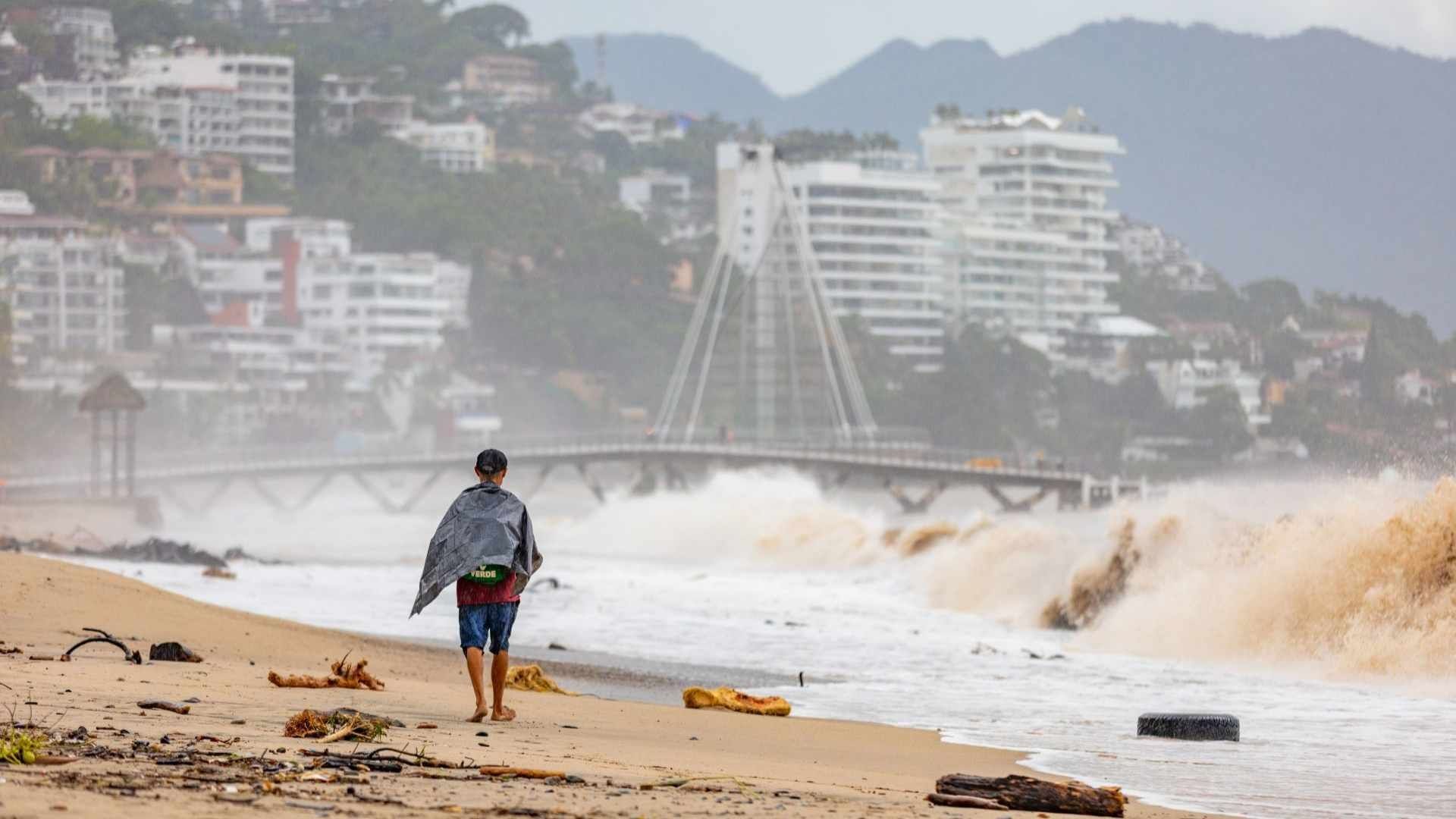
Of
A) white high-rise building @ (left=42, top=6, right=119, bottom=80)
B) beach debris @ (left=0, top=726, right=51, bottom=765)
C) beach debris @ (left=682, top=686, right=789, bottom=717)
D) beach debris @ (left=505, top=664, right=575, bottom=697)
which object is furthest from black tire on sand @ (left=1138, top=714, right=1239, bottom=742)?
white high-rise building @ (left=42, top=6, right=119, bottom=80)

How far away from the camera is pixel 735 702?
12.7m

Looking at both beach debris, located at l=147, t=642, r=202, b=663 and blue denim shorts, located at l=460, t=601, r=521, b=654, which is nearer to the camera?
blue denim shorts, located at l=460, t=601, r=521, b=654

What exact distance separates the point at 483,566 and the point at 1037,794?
117 inches

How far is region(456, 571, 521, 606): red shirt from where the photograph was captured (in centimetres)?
1038

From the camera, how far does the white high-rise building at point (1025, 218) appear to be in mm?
140125

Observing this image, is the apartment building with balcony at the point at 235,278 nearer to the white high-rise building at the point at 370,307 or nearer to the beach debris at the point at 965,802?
the white high-rise building at the point at 370,307

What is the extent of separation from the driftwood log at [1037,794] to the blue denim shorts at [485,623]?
8.38 ft

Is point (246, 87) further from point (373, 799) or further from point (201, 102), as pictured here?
A: point (373, 799)

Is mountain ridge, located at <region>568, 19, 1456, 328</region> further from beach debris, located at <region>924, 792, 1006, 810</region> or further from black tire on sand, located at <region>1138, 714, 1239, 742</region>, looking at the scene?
beach debris, located at <region>924, 792, 1006, 810</region>

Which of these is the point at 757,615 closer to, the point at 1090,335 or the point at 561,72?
the point at 1090,335

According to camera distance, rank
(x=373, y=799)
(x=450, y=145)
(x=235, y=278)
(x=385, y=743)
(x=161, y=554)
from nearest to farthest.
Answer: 1. (x=373, y=799)
2. (x=385, y=743)
3. (x=161, y=554)
4. (x=235, y=278)
5. (x=450, y=145)

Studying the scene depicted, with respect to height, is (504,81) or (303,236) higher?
(504,81)

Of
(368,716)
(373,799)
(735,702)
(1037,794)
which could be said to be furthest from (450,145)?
(373,799)

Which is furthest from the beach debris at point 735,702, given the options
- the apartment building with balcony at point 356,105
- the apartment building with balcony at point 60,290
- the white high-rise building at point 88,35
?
the apartment building with balcony at point 356,105
